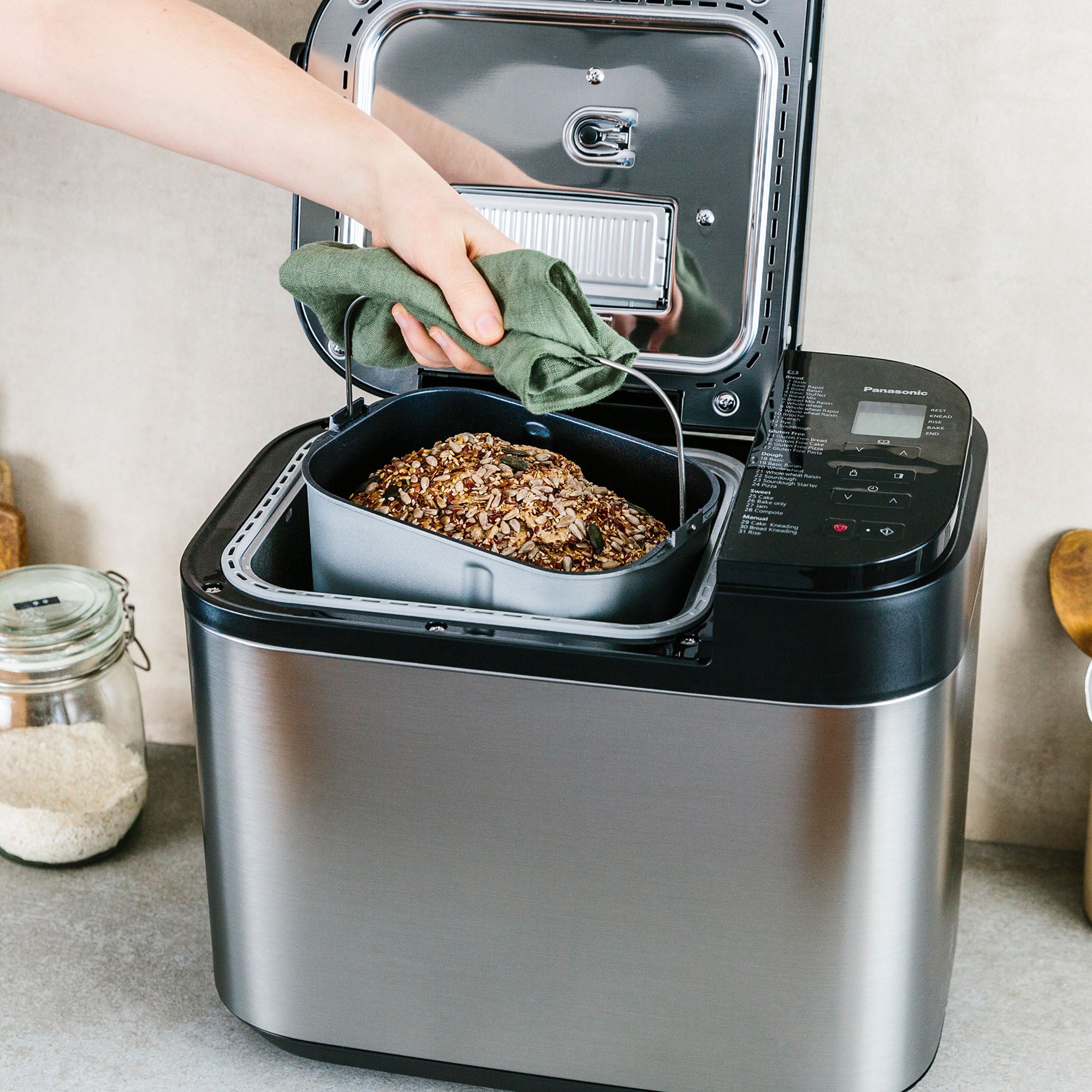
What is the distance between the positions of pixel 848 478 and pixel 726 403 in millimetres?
205

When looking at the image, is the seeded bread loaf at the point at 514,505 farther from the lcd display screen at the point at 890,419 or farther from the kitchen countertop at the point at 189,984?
the kitchen countertop at the point at 189,984

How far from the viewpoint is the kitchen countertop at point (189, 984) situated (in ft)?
3.23

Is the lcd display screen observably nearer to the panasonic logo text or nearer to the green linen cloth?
the panasonic logo text

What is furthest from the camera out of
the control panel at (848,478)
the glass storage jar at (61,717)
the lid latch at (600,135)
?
the glass storage jar at (61,717)

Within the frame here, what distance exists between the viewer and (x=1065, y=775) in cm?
128

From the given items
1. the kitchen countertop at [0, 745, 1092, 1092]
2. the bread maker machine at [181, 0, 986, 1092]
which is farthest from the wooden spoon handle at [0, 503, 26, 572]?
the bread maker machine at [181, 0, 986, 1092]

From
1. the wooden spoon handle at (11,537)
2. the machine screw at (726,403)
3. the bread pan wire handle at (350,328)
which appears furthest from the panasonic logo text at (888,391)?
the wooden spoon handle at (11,537)

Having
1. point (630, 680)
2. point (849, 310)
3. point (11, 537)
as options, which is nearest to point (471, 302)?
point (630, 680)

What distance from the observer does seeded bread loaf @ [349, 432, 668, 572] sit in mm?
847

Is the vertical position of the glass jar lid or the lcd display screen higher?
the lcd display screen

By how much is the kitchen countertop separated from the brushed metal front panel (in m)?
0.13

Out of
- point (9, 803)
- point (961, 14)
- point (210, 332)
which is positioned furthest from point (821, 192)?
point (9, 803)

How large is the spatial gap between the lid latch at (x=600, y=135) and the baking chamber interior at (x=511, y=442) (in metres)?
0.19

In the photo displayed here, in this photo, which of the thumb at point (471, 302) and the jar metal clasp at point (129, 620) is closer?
the thumb at point (471, 302)
